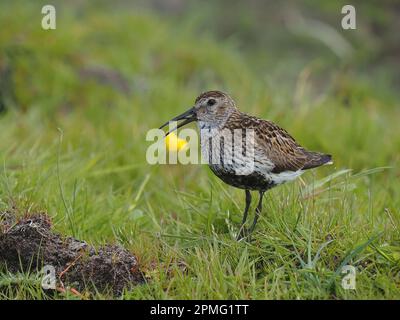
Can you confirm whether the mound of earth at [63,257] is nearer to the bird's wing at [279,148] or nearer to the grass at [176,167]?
the grass at [176,167]

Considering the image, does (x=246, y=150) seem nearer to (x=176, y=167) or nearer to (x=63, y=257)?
(x=63, y=257)

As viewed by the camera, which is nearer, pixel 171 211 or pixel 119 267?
pixel 119 267

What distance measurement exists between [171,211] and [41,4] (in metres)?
5.66

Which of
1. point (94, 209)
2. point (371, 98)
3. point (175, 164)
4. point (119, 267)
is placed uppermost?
point (371, 98)

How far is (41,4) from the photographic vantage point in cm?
1109

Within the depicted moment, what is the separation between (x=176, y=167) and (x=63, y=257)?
9.50 ft

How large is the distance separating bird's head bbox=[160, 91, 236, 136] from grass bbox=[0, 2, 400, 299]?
1.73 ft

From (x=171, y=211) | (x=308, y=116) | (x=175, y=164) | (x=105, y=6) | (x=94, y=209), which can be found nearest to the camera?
(x=94, y=209)

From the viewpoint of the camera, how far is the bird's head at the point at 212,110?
18.3 feet

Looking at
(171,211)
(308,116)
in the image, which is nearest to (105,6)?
(308,116)

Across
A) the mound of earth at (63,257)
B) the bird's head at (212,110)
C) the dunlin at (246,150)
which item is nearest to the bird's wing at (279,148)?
the dunlin at (246,150)

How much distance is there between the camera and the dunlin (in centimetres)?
520

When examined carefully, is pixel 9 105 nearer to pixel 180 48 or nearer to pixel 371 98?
pixel 180 48

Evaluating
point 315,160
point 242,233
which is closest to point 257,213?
point 242,233
